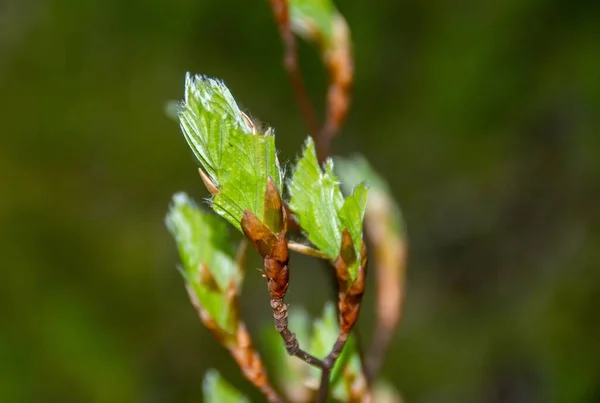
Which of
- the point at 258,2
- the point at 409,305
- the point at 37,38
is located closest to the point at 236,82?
the point at 258,2

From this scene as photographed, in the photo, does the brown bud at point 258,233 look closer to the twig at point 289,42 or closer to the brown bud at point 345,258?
the brown bud at point 345,258

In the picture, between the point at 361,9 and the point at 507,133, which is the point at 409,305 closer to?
the point at 507,133

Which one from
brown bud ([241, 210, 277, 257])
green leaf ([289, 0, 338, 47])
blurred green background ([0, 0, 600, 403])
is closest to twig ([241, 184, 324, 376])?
brown bud ([241, 210, 277, 257])

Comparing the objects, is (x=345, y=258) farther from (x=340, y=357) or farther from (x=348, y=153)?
(x=348, y=153)

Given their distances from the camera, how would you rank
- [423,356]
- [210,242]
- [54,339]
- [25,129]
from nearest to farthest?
1. [210,242]
2. [54,339]
3. [423,356]
4. [25,129]

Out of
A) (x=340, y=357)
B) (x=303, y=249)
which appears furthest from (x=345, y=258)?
(x=340, y=357)

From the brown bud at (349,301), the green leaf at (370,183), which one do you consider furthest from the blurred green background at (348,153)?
the brown bud at (349,301)

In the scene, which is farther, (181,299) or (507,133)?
(507,133)
